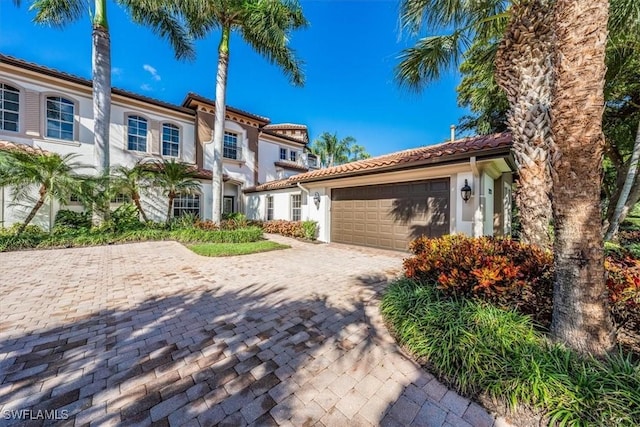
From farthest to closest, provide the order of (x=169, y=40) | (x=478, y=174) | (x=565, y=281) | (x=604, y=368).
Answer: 1. (x=169, y=40)
2. (x=478, y=174)
3. (x=565, y=281)
4. (x=604, y=368)

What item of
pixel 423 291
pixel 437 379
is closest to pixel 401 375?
pixel 437 379

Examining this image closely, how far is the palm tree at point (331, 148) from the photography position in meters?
30.5

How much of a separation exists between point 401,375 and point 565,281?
1899mm

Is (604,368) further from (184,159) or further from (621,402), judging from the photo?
(184,159)

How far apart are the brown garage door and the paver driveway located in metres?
3.63

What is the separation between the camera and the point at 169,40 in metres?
12.7

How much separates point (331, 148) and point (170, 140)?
19.0 m

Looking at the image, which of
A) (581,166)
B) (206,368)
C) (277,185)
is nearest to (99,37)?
(277,185)

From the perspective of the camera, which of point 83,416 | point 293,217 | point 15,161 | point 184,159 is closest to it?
point 83,416

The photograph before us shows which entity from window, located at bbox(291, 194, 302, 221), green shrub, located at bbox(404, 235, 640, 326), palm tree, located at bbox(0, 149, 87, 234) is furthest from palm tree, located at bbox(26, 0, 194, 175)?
green shrub, located at bbox(404, 235, 640, 326)

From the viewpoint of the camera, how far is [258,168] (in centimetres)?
1922

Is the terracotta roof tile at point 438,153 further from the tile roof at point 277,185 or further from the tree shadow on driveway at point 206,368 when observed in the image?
the tree shadow on driveway at point 206,368

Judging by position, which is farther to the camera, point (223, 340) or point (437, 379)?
point (223, 340)

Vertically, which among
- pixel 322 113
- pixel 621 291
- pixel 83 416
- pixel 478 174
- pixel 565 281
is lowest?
pixel 83 416
